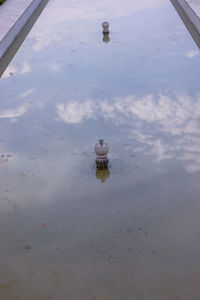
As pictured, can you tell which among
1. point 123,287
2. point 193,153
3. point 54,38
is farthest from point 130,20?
point 123,287

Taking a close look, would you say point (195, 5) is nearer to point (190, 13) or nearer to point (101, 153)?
point (190, 13)

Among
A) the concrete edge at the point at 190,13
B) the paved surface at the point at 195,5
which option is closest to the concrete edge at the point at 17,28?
the concrete edge at the point at 190,13

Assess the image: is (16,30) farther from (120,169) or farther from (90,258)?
(90,258)

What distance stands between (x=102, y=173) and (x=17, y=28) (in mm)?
7225

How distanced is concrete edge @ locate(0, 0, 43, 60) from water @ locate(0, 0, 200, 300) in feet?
1.26

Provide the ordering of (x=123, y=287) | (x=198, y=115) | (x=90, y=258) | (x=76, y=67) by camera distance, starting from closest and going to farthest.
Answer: (x=123, y=287), (x=90, y=258), (x=198, y=115), (x=76, y=67)

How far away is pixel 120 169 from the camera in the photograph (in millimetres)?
6172

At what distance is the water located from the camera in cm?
452

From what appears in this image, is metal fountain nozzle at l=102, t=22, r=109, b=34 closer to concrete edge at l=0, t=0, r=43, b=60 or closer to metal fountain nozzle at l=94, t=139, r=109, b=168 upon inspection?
concrete edge at l=0, t=0, r=43, b=60

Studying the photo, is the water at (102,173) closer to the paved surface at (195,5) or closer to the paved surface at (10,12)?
the paved surface at (10,12)

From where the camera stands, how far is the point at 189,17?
12.8 m

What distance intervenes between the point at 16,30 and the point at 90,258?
338 inches

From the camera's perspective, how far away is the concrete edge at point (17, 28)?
10813 mm

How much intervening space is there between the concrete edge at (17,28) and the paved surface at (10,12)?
0.08m
